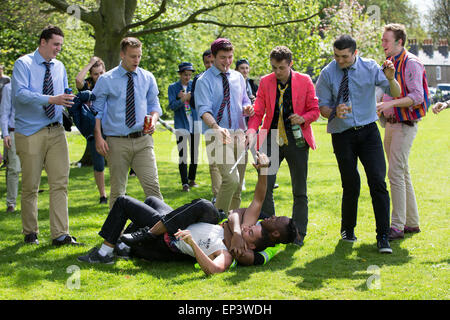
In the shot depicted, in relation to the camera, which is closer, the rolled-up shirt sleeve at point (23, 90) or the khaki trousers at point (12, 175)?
the rolled-up shirt sleeve at point (23, 90)

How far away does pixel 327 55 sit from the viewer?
40625 millimetres

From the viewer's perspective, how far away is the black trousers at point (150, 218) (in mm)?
6125

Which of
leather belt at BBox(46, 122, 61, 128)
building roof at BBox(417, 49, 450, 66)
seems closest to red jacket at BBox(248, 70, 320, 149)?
leather belt at BBox(46, 122, 61, 128)

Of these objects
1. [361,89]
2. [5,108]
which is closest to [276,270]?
[361,89]

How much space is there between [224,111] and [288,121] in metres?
0.84

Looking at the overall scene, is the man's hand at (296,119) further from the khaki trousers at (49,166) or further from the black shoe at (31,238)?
the black shoe at (31,238)

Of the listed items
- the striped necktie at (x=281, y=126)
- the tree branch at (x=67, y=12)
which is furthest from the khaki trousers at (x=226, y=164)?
the tree branch at (x=67, y=12)

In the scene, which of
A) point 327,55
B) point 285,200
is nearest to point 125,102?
point 285,200

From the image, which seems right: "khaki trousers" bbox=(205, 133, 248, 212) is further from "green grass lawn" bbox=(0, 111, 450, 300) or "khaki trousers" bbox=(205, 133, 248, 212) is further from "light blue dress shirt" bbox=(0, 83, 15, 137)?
"light blue dress shirt" bbox=(0, 83, 15, 137)

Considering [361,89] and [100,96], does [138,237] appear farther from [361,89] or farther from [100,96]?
[361,89]

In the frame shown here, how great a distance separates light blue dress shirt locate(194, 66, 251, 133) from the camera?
23.9 feet

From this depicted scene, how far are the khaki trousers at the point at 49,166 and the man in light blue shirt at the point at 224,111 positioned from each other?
1.70 meters

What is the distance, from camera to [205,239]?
6.02m
